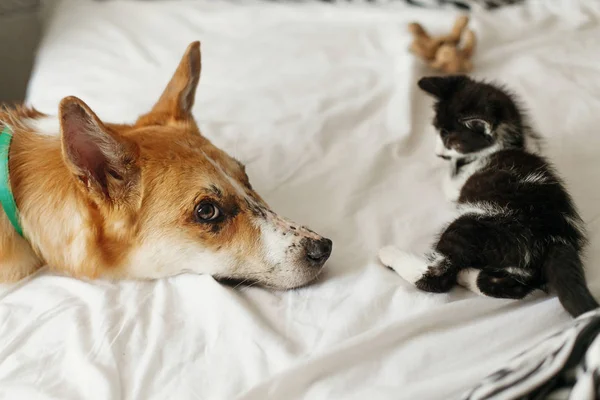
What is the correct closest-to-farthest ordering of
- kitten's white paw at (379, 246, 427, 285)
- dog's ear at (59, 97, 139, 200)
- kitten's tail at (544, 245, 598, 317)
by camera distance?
kitten's tail at (544, 245, 598, 317) < dog's ear at (59, 97, 139, 200) < kitten's white paw at (379, 246, 427, 285)

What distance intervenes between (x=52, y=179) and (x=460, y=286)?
42.9 inches

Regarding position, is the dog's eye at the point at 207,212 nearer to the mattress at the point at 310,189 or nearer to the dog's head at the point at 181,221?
the dog's head at the point at 181,221

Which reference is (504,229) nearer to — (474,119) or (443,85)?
(474,119)

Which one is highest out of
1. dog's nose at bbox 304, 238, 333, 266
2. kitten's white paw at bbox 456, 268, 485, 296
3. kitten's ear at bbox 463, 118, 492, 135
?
kitten's ear at bbox 463, 118, 492, 135

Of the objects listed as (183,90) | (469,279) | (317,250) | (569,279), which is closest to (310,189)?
(317,250)

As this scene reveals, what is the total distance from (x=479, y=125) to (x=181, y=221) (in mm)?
933

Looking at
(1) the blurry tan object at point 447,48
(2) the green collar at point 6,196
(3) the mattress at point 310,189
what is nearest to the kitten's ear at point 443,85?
(3) the mattress at point 310,189

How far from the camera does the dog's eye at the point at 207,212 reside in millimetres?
1362

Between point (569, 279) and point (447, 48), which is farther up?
point (447, 48)

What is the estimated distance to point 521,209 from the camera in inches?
53.0

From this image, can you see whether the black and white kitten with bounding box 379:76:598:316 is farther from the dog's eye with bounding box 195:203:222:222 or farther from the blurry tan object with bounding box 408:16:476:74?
the blurry tan object with bounding box 408:16:476:74

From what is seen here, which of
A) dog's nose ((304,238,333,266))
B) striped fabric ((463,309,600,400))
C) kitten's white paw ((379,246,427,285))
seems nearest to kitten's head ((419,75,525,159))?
kitten's white paw ((379,246,427,285))

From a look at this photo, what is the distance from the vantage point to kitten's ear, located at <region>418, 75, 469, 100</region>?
1.74 metres

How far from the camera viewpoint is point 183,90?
1654 millimetres
